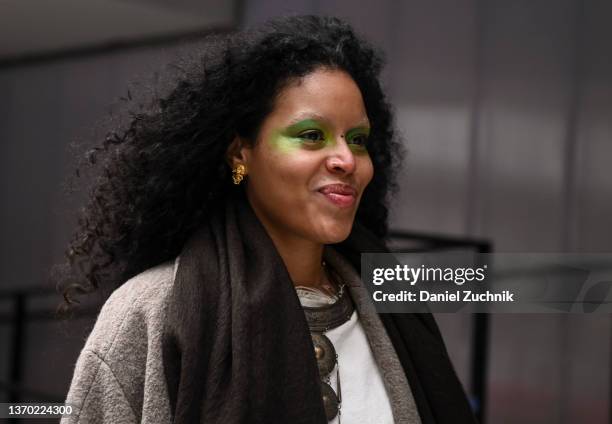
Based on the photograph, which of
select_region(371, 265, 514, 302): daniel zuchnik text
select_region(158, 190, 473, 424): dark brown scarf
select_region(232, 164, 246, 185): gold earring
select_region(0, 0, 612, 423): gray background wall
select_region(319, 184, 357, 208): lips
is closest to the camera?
select_region(158, 190, 473, 424): dark brown scarf

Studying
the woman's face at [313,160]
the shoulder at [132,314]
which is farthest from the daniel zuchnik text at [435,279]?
the shoulder at [132,314]

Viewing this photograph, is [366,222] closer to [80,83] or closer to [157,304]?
[157,304]

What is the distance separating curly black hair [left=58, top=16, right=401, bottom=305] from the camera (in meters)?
2.02

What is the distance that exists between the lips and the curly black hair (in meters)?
0.19

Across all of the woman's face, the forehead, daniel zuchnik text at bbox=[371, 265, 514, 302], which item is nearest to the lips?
the woman's face

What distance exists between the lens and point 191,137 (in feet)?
6.67

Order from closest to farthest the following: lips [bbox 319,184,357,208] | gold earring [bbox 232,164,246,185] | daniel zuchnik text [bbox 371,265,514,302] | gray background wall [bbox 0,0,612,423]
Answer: lips [bbox 319,184,357,208] → gold earring [bbox 232,164,246,185] → daniel zuchnik text [bbox 371,265,514,302] → gray background wall [bbox 0,0,612,423]

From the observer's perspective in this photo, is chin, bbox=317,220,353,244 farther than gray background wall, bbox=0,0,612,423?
No

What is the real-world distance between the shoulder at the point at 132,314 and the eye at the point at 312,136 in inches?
13.1

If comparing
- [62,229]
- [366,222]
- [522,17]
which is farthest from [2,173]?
[366,222]

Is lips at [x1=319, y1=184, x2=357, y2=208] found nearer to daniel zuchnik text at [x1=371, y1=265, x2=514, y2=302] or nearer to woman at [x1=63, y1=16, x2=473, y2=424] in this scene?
woman at [x1=63, y1=16, x2=473, y2=424]

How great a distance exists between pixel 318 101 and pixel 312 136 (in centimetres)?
7

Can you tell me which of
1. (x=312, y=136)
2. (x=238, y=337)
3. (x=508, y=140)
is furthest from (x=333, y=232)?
(x=508, y=140)

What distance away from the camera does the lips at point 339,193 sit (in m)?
→ 1.95
